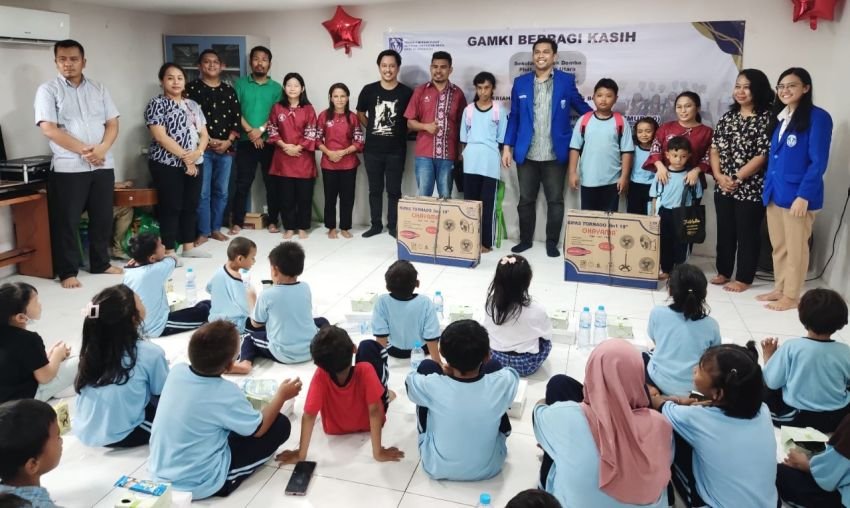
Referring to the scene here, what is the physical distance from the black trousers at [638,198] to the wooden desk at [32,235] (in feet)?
14.5

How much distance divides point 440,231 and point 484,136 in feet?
3.07

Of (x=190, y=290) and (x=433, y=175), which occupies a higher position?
(x=433, y=175)

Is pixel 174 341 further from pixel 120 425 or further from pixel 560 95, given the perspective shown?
pixel 560 95

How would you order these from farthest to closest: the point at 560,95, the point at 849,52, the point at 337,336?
the point at 560,95 → the point at 849,52 → the point at 337,336

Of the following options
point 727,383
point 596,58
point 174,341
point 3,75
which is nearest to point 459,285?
point 174,341

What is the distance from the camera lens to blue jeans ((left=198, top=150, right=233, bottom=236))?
5766 mm

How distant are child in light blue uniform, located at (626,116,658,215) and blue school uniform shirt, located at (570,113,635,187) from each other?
0.07m

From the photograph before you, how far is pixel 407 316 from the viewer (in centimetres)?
323

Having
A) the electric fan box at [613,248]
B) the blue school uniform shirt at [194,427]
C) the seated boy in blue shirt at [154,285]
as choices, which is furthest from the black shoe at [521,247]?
the blue school uniform shirt at [194,427]

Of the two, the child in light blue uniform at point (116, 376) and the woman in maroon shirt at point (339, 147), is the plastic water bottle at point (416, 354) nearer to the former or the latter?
the child in light blue uniform at point (116, 376)

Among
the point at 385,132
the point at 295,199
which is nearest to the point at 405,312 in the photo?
the point at 385,132

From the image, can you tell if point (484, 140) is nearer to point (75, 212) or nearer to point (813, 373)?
point (75, 212)

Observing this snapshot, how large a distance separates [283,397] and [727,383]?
4.96 ft

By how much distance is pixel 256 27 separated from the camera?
664 cm
